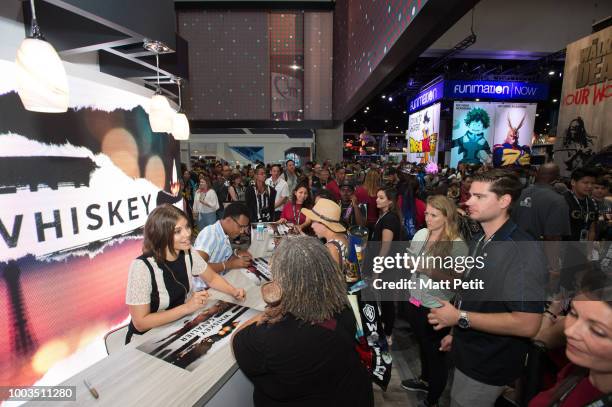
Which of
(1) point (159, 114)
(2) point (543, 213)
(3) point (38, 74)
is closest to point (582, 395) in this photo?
(3) point (38, 74)

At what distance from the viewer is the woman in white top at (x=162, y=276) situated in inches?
63.4

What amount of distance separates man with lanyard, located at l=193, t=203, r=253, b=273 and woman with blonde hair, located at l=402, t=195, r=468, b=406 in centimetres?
142

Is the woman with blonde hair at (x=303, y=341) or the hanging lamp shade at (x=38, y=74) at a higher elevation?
the hanging lamp shade at (x=38, y=74)

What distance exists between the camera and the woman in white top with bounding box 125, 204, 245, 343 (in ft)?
5.28

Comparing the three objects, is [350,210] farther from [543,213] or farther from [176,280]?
[176,280]

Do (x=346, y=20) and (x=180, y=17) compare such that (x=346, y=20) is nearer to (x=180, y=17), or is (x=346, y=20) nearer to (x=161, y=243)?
(x=180, y=17)

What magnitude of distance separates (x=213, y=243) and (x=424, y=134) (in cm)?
1156

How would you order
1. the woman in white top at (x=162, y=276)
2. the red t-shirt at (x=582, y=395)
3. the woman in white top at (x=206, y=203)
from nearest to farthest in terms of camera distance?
1. the red t-shirt at (x=582, y=395)
2. the woman in white top at (x=162, y=276)
3. the woman in white top at (x=206, y=203)

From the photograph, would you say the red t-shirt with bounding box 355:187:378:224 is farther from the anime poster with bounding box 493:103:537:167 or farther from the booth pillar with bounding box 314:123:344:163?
the anime poster with bounding box 493:103:537:167

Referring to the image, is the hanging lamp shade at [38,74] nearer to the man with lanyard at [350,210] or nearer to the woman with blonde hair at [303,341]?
the woman with blonde hair at [303,341]

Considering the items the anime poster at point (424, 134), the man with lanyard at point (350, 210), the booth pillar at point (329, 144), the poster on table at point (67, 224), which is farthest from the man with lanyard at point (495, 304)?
the anime poster at point (424, 134)

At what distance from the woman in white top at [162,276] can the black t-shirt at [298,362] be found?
73cm

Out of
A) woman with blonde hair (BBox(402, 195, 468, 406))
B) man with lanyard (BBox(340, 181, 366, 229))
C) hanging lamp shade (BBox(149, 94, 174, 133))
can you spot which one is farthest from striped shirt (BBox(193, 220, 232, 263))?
man with lanyard (BBox(340, 181, 366, 229))

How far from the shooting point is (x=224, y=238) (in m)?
2.55
